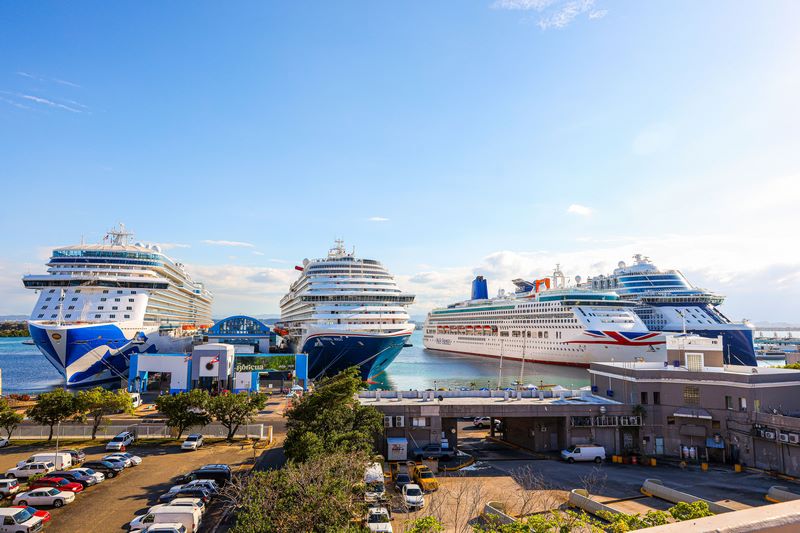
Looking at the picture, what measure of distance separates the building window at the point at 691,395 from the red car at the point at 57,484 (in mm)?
30119

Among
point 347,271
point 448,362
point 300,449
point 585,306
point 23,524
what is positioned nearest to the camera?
point 23,524

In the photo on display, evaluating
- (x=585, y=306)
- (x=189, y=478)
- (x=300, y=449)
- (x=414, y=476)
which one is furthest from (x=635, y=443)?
(x=585, y=306)

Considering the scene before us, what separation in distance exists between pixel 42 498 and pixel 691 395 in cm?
3109

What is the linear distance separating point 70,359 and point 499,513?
42186 millimetres

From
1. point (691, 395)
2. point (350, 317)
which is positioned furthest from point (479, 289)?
point (691, 395)

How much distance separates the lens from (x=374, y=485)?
17844 mm

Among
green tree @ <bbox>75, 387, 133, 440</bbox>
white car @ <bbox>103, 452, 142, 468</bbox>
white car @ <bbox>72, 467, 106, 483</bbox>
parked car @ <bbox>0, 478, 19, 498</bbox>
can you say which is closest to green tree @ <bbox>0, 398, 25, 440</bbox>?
green tree @ <bbox>75, 387, 133, 440</bbox>

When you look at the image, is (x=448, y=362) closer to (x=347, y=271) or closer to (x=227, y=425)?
(x=347, y=271)

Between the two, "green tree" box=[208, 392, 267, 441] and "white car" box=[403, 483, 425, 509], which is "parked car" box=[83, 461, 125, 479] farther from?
"white car" box=[403, 483, 425, 509]

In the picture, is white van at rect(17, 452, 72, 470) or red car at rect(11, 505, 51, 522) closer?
red car at rect(11, 505, 51, 522)

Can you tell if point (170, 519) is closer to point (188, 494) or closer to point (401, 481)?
point (188, 494)

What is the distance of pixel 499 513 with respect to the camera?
17047mm

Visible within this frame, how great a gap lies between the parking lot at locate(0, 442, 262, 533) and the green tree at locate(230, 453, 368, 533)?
7.36 metres

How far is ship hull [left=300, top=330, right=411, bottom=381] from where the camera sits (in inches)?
1882
